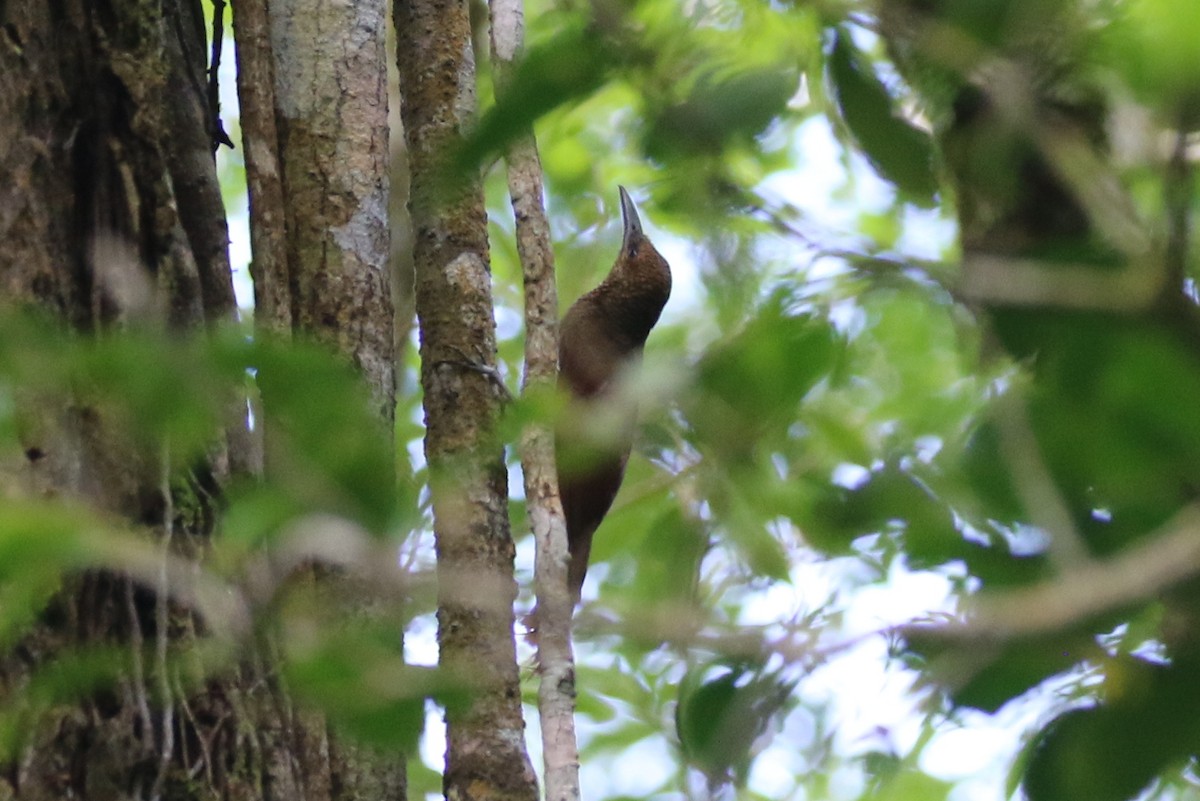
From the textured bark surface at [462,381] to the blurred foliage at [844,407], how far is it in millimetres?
1224

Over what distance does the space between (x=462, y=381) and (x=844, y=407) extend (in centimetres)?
199

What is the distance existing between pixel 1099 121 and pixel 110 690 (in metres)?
1.33

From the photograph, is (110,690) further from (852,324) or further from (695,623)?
(852,324)

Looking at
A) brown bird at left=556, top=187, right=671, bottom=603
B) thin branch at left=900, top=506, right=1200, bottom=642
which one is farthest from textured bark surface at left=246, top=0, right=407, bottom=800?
thin branch at left=900, top=506, right=1200, bottom=642

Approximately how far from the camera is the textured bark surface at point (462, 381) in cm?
241

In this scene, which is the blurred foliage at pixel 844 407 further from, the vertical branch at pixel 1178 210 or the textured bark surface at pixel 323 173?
the textured bark surface at pixel 323 173

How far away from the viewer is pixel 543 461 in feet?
9.75

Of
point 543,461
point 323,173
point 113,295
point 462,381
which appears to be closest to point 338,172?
point 323,173

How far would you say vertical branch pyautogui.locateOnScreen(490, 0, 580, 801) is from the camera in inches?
101

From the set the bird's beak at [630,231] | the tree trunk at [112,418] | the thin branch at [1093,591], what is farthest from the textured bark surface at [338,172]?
the bird's beak at [630,231]

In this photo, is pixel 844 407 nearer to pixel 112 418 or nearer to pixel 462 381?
pixel 112 418

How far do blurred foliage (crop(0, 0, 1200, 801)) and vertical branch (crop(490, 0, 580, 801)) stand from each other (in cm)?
155

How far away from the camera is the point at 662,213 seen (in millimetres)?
829

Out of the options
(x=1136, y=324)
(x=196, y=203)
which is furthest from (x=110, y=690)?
(x=1136, y=324)
